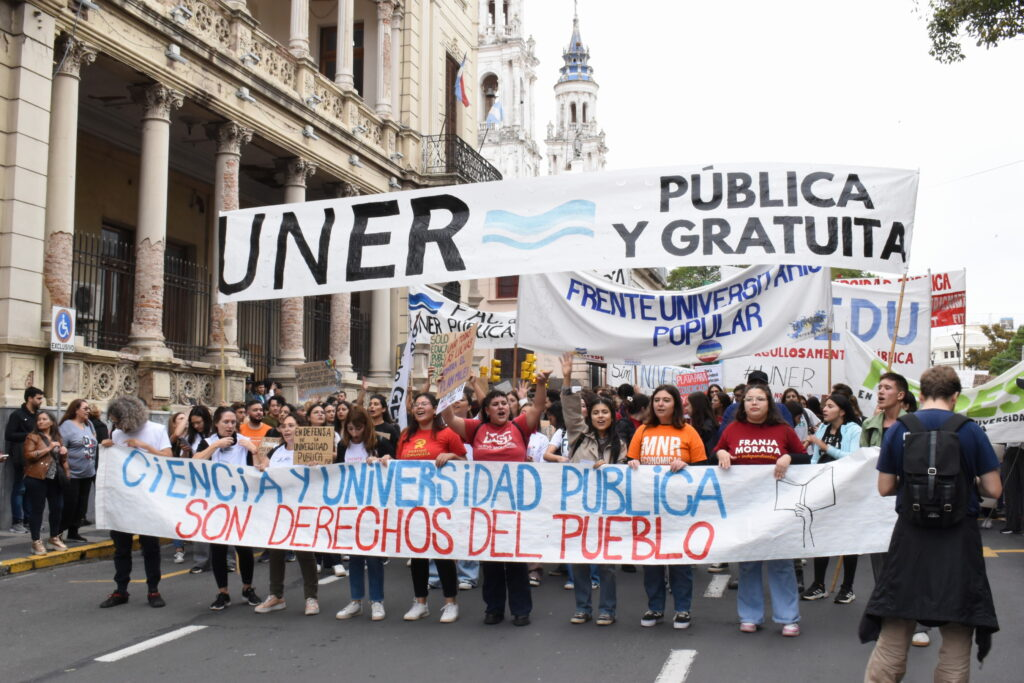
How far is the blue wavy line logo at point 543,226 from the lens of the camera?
790 centimetres

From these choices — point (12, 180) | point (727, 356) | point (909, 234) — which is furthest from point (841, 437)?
point (12, 180)

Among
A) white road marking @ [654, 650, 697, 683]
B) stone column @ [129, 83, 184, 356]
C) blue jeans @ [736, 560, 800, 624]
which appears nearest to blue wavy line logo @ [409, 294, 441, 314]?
stone column @ [129, 83, 184, 356]

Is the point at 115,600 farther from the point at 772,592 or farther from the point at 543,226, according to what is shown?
the point at 772,592

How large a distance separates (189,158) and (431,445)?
1638cm

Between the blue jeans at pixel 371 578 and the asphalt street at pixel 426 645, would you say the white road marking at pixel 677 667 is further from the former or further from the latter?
the blue jeans at pixel 371 578

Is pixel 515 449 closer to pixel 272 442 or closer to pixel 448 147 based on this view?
pixel 272 442

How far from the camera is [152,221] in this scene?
16156 mm

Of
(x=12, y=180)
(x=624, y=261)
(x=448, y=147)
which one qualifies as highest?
(x=448, y=147)

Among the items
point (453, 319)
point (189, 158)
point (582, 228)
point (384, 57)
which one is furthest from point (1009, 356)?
point (582, 228)

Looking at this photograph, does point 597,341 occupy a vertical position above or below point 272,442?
above

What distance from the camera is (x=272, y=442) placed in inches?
349

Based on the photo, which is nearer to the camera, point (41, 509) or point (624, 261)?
point (624, 261)

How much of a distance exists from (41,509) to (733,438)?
769cm

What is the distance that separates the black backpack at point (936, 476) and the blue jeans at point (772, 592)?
2.37m
